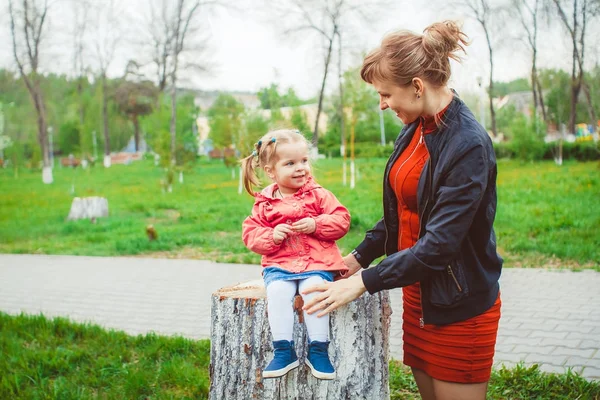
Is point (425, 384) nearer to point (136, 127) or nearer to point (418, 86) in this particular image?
point (418, 86)

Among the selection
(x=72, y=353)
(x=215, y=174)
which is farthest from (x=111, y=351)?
(x=215, y=174)

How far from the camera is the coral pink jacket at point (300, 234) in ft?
9.53

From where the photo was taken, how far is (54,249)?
1154 centimetres

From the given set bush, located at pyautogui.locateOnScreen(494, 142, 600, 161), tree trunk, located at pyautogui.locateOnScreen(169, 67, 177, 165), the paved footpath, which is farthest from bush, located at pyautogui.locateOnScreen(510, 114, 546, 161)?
the paved footpath

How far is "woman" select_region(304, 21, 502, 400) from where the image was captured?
2.25 m

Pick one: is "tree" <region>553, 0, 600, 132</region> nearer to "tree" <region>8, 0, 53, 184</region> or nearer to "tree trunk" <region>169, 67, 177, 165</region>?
"tree trunk" <region>169, 67, 177, 165</region>

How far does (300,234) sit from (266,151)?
17.5 inches

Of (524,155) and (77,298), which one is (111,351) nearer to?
(77,298)

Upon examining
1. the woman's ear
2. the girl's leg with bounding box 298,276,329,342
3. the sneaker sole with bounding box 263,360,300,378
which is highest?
the woman's ear

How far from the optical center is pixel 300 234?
2.94 m

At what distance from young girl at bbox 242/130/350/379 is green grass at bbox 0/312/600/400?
5.52 ft

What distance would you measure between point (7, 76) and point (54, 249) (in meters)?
22.8

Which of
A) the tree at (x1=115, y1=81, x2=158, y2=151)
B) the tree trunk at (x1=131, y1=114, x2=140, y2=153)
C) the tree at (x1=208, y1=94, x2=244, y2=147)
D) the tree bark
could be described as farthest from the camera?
the tree trunk at (x1=131, y1=114, x2=140, y2=153)

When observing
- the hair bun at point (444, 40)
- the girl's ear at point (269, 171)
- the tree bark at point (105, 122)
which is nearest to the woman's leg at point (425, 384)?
the girl's ear at point (269, 171)
